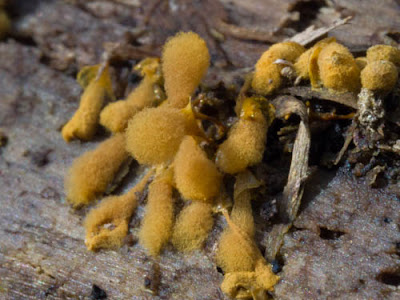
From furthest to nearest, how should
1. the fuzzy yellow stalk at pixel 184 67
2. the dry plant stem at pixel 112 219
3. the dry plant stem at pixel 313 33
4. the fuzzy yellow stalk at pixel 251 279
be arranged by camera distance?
the dry plant stem at pixel 313 33
the fuzzy yellow stalk at pixel 184 67
the dry plant stem at pixel 112 219
the fuzzy yellow stalk at pixel 251 279

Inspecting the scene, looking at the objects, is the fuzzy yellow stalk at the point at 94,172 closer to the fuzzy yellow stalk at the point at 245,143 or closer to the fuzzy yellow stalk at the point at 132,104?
the fuzzy yellow stalk at the point at 132,104

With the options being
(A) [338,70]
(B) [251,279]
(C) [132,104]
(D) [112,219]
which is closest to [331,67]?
(A) [338,70]

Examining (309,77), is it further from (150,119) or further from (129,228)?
(129,228)

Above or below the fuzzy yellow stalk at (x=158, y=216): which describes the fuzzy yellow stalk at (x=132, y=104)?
above

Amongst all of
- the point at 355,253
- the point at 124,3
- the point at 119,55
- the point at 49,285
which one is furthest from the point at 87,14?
the point at 355,253

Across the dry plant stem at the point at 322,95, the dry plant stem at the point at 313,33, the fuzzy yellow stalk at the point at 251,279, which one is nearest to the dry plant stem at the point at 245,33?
the dry plant stem at the point at 313,33

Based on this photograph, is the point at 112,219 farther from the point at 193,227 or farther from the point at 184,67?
the point at 184,67

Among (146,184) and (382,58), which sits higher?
(382,58)
